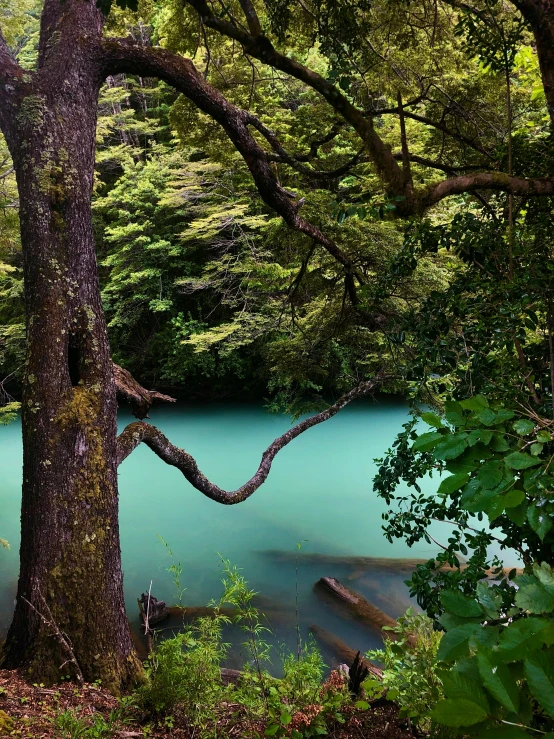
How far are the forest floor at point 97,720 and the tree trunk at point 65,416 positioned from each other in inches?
6.9

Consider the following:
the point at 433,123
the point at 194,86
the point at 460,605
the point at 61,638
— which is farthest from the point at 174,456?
the point at 460,605

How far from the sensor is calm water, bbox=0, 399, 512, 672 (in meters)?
4.95

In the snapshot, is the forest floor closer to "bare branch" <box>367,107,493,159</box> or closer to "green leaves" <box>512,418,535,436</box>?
"green leaves" <box>512,418,535,436</box>

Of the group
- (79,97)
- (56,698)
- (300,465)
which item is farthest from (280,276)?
(56,698)

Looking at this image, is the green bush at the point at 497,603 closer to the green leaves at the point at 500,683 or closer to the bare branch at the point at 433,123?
the green leaves at the point at 500,683

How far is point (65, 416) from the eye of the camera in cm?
271

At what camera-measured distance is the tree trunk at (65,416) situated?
255 cm

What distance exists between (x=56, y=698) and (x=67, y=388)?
1.49 meters

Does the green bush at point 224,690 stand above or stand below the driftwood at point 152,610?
above

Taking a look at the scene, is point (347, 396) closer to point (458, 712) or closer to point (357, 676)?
→ point (357, 676)

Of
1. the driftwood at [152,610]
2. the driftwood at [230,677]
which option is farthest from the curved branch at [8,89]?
the driftwood at [152,610]

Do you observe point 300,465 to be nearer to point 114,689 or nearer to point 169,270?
point 169,270

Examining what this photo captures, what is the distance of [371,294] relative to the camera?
2.45 m

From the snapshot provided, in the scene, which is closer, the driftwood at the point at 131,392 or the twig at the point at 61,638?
the twig at the point at 61,638
